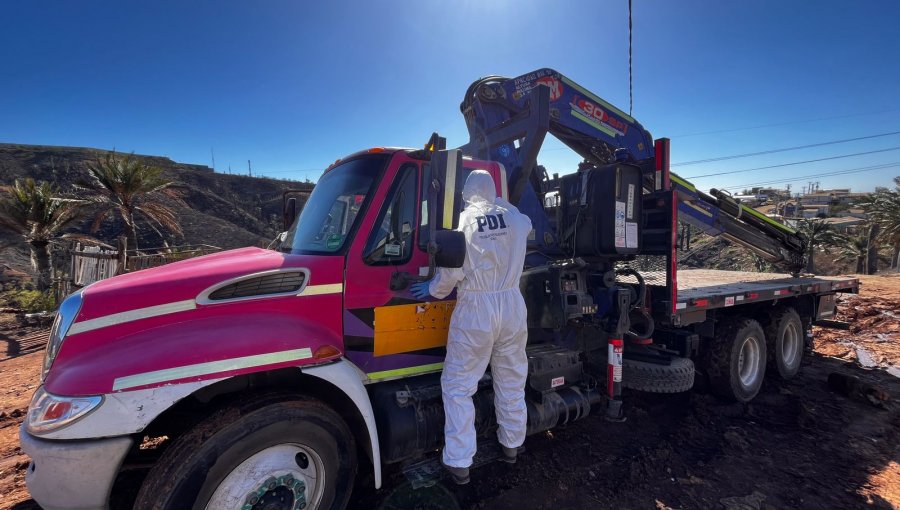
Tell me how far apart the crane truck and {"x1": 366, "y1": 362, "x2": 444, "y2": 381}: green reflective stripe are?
2cm

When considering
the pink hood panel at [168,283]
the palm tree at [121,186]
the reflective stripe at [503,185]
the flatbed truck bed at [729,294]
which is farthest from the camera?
the palm tree at [121,186]

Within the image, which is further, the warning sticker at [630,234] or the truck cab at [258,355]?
the warning sticker at [630,234]

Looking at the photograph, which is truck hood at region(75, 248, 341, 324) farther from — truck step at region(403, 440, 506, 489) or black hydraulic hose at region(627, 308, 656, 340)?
black hydraulic hose at region(627, 308, 656, 340)

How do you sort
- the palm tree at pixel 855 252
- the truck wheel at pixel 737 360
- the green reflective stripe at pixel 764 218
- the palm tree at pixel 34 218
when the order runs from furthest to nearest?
1. the palm tree at pixel 855 252
2. the palm tree at pixel 34 218
3. the green reflective stripe at pixel 764 218
4. the truck wheel at pixel 737 360

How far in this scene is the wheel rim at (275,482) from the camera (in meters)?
2.36

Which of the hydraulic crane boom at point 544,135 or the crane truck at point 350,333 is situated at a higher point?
the hydraulic crane boom at point 544,135

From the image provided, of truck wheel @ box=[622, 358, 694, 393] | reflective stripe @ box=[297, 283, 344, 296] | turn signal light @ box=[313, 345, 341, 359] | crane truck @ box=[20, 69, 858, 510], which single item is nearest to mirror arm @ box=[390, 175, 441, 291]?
crane truck @ box=[20, 69, 858, 510]

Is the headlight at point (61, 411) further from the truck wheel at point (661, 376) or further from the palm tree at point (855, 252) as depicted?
the palm tree at point (855, 252)

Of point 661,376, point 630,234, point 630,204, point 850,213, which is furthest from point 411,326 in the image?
point 850,213

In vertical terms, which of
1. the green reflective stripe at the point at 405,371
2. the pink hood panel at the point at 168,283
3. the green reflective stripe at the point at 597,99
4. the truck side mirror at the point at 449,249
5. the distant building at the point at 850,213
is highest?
the green reflective stripe at the point at 597,99

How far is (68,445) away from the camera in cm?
207

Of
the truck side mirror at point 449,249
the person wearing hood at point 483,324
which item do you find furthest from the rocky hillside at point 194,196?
the truck side mirror at point 449,249

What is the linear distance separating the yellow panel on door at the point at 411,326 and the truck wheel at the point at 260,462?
1.99ft

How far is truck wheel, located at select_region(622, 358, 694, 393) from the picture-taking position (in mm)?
4363
